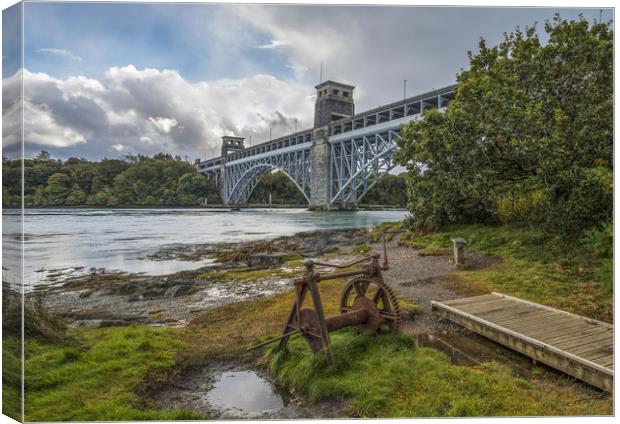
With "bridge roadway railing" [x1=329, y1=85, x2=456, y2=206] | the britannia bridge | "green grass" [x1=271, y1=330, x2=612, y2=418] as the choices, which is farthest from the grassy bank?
"bridge roadway railing" [x1=329, y1=85, x2=456, y2=206]

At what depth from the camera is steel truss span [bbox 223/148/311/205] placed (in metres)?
18.9

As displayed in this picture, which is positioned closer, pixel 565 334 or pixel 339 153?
pixel 565 334

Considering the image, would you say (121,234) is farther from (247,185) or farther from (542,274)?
(542,274)

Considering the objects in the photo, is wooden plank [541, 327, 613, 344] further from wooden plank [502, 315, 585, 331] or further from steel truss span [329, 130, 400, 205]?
steel truss span [329, 130, 400, 205]

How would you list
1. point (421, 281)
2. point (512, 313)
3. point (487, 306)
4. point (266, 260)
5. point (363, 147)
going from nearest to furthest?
point (512, 313), point (487, 306), point (421, 281), point (266, 260), point (363, 147)

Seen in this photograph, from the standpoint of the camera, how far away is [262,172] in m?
24.6

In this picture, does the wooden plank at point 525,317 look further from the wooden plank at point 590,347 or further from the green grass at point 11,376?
the green grass at point 11,376

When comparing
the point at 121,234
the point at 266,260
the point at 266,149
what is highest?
the point at 266,149

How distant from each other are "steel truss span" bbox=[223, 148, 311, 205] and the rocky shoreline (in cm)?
860

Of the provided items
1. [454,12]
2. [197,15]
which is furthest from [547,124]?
[197,15]

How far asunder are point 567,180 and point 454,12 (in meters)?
2.38

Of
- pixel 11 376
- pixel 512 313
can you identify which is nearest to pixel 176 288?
pixel 11 376

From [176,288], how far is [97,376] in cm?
323

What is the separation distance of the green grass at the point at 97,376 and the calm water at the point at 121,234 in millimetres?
747
